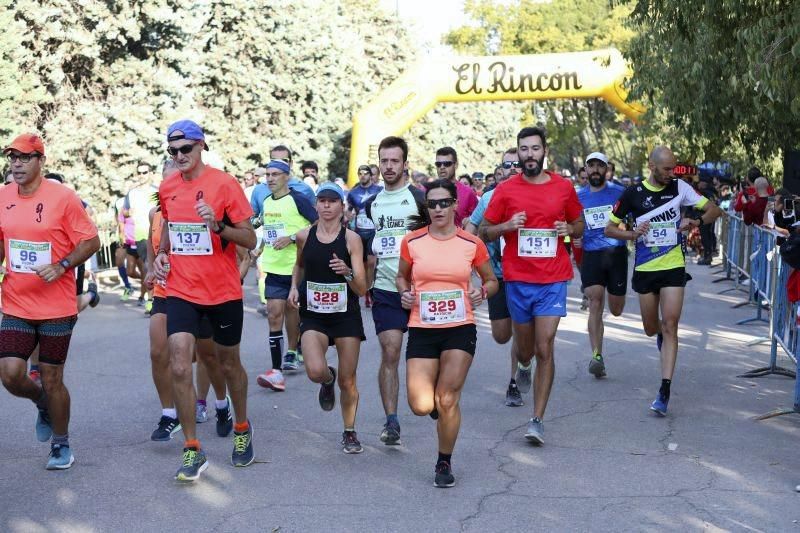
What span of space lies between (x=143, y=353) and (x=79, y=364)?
92cm

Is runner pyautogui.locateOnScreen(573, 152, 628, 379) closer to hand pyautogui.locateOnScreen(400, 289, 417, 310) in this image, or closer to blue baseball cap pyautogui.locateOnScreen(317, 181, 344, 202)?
blue baseball cap pyautogui.locateOnScreen(317, 181, 344, 202)

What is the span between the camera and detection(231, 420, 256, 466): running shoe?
750 cm

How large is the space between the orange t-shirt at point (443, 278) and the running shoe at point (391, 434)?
3.57ft

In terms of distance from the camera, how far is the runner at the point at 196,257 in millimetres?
7191

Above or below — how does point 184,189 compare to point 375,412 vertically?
above

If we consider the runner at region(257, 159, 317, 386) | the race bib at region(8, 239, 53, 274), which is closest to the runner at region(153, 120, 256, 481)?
the race bib at region(8, 239, 53, 274)

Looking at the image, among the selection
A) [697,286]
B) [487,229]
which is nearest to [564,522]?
[487,229]

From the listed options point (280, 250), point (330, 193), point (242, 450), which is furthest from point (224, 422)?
point (280, 250)

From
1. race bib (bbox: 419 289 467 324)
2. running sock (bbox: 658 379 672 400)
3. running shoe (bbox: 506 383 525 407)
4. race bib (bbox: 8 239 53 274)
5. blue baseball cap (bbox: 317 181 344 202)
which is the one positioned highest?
blue baseball cap (bbox: 317 181 344 202)

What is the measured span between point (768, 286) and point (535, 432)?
24.0ft

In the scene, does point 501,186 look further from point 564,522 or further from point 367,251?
point 564,522

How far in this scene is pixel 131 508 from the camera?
6.51m

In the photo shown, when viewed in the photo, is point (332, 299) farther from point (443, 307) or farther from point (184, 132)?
point (184, 132)

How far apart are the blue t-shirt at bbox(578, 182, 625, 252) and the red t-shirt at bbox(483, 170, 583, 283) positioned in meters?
Answer: 3.01
